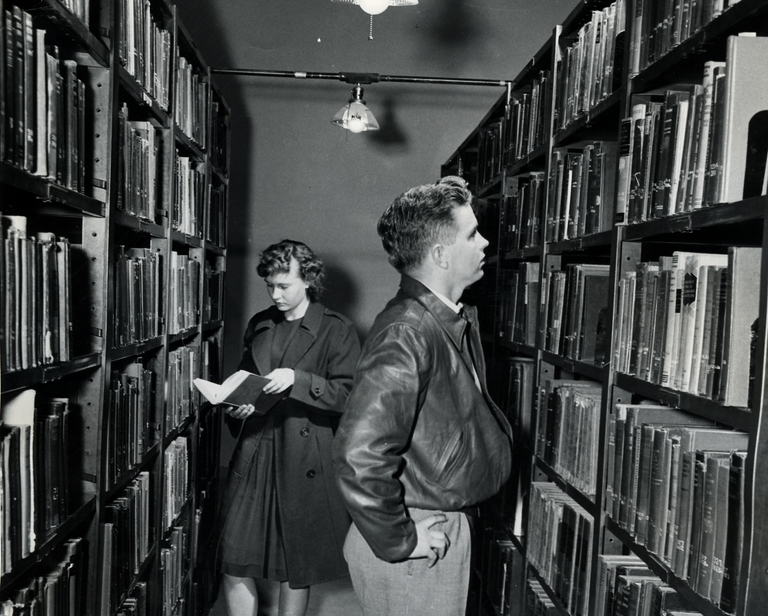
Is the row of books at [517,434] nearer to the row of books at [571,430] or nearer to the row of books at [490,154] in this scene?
the row of books at [571,430]

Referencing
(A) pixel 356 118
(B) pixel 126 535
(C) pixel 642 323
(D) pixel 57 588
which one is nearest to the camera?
(D) pixel 57 588

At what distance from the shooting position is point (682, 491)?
1.44 metres

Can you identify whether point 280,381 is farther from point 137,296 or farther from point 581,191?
point 581,191

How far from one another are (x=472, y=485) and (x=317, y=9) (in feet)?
14.1

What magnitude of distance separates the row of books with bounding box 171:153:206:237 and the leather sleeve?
5.00 ft

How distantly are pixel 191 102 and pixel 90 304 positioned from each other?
1629mm

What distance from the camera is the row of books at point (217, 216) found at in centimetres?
385

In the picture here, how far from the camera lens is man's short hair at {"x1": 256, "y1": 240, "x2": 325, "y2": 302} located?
3207mm

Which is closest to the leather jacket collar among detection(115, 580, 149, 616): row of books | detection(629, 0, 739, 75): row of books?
detection(629, 0, 739, 75): row of books

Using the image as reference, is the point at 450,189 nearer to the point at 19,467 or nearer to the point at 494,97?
the point at 19,467

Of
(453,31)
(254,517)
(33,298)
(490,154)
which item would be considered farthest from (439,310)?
(453,31)

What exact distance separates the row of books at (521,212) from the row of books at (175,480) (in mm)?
1638

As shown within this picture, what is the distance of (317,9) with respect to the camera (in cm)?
514

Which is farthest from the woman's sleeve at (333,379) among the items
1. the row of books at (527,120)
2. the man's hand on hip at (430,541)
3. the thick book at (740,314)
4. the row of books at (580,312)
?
the thick book at (740,314)
